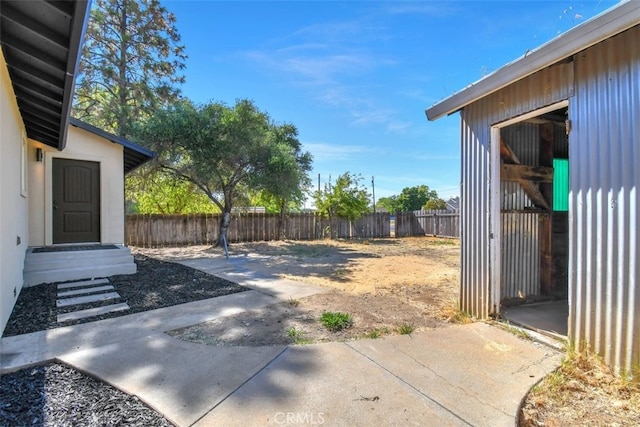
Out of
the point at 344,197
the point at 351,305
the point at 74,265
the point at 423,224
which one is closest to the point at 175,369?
the point at 351,305

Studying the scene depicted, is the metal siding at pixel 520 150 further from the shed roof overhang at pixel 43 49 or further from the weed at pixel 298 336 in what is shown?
the shed roof overhang at pixel 43 49

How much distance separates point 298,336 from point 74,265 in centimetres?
494

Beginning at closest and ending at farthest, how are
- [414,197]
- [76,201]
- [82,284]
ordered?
[82,284] < [76,201] < [414,197]

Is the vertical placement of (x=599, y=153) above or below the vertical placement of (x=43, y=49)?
below

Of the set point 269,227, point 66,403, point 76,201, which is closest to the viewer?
point 66,403

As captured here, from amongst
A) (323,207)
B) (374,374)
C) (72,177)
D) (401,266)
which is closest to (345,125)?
(323,207)

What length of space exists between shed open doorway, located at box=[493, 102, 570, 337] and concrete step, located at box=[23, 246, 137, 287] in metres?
6.72

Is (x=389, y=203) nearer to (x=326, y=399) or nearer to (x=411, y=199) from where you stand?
(x=411, y=199)

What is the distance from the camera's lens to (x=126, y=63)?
Answer: 43.9 feet

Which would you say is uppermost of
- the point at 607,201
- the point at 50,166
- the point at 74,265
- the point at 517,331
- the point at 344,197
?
the point at 50,166

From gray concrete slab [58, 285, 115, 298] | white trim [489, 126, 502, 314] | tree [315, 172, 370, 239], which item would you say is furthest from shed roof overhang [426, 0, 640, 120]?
tree [315, 172, 370, 239]

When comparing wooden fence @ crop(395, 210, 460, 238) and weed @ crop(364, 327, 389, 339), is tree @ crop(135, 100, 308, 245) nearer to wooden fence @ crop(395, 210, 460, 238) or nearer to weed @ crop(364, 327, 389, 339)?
weed @ crop(364, 327, 389, 339)

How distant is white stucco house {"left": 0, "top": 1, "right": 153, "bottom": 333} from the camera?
281 centimetres

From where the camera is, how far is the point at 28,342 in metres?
2.89
